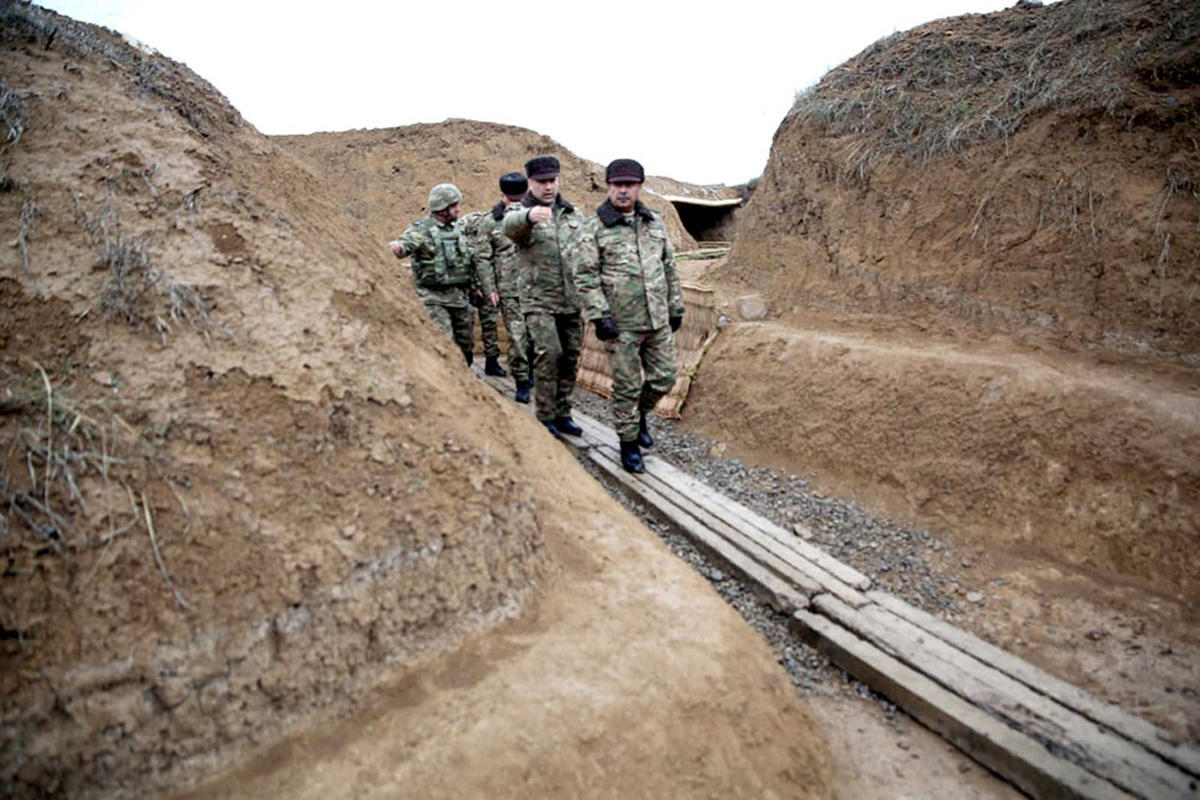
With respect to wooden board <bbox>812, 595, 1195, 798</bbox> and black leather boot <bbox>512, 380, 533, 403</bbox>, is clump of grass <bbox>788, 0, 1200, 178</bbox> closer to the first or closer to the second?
black leather boot <bbox>512, 380, 533, 403</bbox>

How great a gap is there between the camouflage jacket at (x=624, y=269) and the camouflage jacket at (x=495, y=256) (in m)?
1.80

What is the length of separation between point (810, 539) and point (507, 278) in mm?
3911

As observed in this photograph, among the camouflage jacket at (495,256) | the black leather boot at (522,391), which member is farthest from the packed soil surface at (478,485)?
the camouflage jacket at (495,256)

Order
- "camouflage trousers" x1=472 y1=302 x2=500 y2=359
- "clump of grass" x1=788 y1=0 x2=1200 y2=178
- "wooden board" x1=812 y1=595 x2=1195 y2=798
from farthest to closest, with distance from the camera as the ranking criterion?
1. "camouflage trousers" x1=472 y1=302 x2=500 y2=359
2. "clump of grass" x1=788 y1=0 x2=1200 y2=178
3. "wooden board" x1=812 y1=595 x2=1195 y2=798

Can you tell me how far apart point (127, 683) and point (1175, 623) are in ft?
14.2

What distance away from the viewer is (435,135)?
15172 mm

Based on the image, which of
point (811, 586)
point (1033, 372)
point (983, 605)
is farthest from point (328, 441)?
point (1033, 372)

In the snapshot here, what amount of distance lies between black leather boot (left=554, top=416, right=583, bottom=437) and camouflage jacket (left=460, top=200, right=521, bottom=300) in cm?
152

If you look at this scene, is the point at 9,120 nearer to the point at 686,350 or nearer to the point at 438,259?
the point at 438,259

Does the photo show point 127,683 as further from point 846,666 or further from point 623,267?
point 623,267

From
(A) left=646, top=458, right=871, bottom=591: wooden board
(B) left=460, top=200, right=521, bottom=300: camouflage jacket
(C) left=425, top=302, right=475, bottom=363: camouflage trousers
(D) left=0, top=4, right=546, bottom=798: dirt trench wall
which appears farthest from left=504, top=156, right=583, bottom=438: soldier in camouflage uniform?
(D) left=0, top=4, right=546, bottom=798: dirt trench wall

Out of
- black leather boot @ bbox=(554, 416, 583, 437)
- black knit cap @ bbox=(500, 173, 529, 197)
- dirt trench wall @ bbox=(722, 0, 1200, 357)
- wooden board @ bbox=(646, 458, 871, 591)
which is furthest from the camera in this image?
black knit cap @ bbox=(500, 173, 529, 197)

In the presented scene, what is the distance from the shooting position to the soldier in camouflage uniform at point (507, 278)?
6.21 metres

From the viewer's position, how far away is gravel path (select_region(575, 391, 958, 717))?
3.09m
